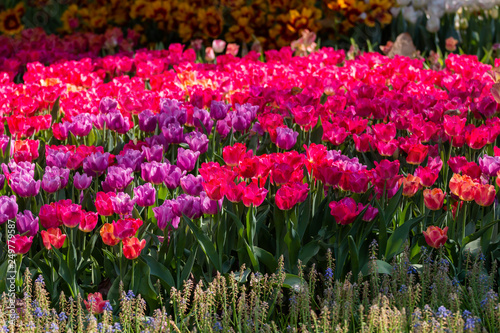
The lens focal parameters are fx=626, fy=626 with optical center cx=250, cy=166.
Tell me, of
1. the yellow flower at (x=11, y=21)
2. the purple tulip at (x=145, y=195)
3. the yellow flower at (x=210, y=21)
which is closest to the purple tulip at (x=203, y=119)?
the purple tulip at (x=145, y=195)

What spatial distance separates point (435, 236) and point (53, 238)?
145 cm

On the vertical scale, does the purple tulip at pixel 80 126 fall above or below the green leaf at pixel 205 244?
above

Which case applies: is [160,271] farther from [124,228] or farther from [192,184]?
[192,184]

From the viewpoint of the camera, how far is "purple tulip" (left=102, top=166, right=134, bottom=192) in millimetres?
2553

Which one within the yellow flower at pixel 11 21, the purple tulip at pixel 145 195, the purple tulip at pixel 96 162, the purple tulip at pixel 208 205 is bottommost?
the purple tulip at pixel 208 205

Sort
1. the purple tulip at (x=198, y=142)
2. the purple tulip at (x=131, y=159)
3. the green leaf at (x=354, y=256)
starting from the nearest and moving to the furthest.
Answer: the green leaf at (x=354, y=256) → the purple tulip at (x=131, y=159) → the purple tulip at (x=198, y=142)

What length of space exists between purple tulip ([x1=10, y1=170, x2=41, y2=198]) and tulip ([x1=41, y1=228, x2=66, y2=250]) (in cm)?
35

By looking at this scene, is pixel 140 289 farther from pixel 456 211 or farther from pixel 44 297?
pixel 456 211

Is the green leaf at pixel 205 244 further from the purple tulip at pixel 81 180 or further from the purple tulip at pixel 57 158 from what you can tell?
the purple tulip at pixel 57 158

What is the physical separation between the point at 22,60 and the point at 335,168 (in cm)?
463

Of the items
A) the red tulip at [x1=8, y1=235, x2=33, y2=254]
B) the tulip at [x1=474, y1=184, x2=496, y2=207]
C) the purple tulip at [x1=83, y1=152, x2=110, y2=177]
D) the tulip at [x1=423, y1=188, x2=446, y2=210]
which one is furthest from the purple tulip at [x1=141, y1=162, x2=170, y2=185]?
the tulip at [x1=474, y1=184, x2=496, y2=207]

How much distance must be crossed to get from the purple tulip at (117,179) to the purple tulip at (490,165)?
1.51 m

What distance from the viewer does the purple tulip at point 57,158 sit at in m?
2.84

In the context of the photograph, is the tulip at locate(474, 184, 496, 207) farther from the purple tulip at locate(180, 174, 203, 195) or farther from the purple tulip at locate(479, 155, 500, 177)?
the purple tulip at locate(180, 174, 203, 195)
